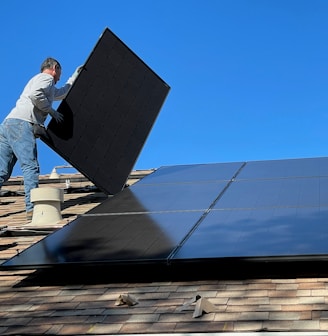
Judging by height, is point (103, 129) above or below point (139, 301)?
above

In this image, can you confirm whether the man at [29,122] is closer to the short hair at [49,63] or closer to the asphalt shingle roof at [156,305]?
the short hair at [49,63]

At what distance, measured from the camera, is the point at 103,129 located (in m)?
7.75

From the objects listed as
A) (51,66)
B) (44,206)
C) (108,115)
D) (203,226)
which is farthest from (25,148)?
(203,226)

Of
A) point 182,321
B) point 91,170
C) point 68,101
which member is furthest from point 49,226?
point 182,321

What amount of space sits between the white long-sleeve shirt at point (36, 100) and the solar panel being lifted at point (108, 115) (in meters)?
0.19

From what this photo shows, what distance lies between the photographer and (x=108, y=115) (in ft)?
25.9

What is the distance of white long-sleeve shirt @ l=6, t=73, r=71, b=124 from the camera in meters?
6.96

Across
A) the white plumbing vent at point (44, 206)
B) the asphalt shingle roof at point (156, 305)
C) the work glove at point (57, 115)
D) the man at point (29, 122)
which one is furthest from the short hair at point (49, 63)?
the asphalt shingle roof at point (156, 305)

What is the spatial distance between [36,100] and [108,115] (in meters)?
1.18

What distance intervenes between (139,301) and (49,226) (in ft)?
8.72

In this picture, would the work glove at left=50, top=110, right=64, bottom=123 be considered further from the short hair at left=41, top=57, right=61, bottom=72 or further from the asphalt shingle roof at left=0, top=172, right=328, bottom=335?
the asphalt shingle roof at left=0, top=172, right=328, bottom=335

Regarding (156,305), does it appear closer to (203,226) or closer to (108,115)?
(203,226)

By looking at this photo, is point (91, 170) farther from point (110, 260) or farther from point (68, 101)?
point (110, 260)

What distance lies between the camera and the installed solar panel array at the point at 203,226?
13.6 ft
